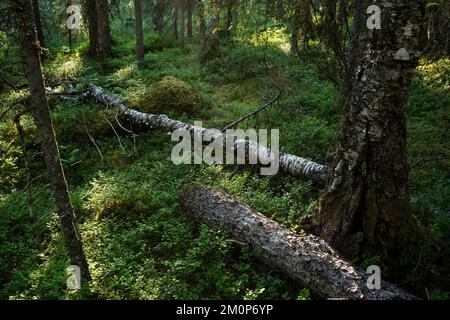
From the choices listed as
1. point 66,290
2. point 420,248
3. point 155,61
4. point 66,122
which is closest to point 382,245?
point 420,248

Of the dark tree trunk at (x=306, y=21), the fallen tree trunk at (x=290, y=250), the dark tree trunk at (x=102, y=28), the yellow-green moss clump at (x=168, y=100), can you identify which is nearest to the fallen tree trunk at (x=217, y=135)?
the yellow-green moss clump at (x=168, y=100)

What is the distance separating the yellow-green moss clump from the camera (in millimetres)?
12023

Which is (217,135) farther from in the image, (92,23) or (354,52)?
(92,23)

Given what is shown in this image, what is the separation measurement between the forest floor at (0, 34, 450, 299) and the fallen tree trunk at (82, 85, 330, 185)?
0.26 m

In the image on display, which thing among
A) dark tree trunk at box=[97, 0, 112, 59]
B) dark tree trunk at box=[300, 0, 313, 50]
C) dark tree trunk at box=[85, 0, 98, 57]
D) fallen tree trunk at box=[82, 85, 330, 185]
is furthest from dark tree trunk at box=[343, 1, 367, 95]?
dark tree trunk at box=[85, 0, 98, 57]

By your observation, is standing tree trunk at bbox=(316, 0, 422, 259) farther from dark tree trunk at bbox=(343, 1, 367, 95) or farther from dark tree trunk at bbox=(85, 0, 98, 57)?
dark tree trunk at bbox=(85, 0, 98, 57)

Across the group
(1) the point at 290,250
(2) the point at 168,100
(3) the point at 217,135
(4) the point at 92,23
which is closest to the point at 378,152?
(1) the point at 290,250

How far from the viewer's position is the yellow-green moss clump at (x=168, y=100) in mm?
12023

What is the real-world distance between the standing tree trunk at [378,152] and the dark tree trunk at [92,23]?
57.0ft

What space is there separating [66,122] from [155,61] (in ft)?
32.4

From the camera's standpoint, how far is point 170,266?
576cm

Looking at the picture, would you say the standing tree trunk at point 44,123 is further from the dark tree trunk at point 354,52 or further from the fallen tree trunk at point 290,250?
the dark tree trunk at point 354,52

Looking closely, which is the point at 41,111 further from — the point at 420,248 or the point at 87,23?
the point at 87,23

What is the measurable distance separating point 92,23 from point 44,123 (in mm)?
17005
